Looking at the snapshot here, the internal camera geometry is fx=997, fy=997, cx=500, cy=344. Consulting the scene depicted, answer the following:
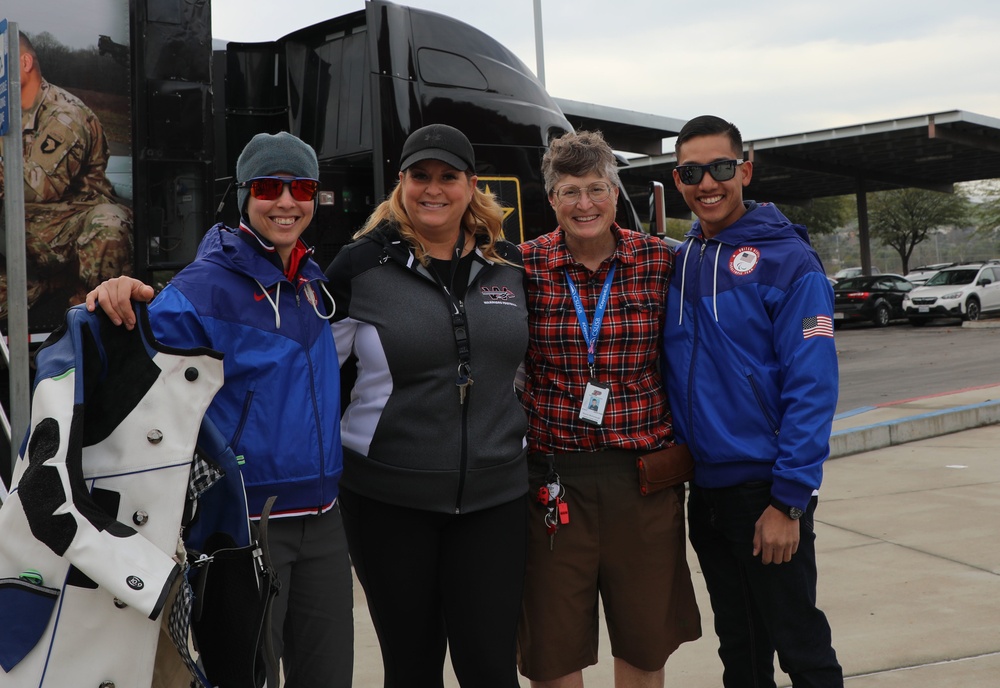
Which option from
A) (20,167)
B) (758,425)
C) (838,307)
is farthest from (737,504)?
(838,307)

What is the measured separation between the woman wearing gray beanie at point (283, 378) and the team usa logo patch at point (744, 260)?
1.22 meters

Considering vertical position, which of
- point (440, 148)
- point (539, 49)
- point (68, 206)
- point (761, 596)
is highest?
point (539, 49)

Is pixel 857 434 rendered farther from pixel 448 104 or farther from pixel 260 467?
pixel 260 467

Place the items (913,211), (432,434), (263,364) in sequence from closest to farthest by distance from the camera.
Result: (263,364) < (432,434) < (913,211)

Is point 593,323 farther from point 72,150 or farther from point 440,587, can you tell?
point 72,150

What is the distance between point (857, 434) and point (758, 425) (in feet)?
18.2

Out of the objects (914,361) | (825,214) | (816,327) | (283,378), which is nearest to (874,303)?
(914,361)

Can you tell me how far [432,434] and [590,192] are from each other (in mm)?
898

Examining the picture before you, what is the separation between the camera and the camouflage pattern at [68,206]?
4.49 m

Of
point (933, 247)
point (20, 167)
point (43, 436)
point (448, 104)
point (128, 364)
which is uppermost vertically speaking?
point (933, 247)

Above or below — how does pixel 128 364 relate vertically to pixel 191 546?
above

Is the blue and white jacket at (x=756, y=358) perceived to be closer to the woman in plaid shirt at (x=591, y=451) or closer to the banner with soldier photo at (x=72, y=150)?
the woman in plaid shirt at (x=591, y=451)

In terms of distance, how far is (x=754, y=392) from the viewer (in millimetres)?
2912

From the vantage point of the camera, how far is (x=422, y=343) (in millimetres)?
2734
